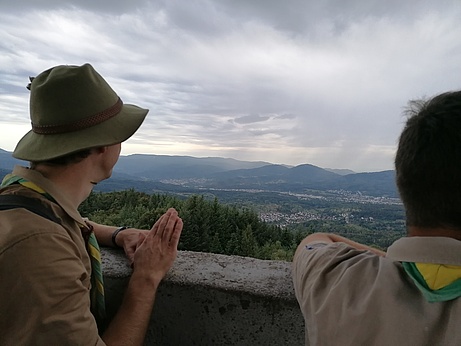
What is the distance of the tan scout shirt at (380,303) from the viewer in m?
0.87

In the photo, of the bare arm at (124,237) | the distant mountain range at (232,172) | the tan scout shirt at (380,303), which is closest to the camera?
the tan scout shirt at (380,303)

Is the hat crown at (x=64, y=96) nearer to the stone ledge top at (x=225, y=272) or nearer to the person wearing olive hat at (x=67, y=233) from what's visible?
the person wearing olive hat at (x=67, y=233)

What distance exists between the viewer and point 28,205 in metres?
1.24

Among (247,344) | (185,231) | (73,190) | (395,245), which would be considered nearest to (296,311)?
(247,344)

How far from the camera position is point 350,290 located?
104 centimetres

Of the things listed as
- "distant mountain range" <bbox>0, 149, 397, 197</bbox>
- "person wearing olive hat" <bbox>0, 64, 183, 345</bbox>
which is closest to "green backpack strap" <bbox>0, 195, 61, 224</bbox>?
"person wearing olive hat" <bbox>0, 64, 183, 345</bbox>

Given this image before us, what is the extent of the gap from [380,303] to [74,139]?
125 centimetres

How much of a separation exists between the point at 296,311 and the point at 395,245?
597 millimetres

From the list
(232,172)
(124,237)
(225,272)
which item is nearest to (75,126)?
(124,237)

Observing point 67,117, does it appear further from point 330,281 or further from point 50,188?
point 330,281

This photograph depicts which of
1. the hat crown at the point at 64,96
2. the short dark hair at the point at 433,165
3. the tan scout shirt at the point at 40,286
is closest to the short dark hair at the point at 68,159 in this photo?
the hat crown at the point at 64,96

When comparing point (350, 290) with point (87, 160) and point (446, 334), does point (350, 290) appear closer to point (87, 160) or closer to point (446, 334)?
point (446, 334)

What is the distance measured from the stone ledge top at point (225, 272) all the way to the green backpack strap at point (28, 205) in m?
0.56

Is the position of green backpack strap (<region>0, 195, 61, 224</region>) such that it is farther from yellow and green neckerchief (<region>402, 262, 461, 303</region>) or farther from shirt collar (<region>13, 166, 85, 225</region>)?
yellow and green neckerchief (<region>402, 262, 461, 303</region>)
